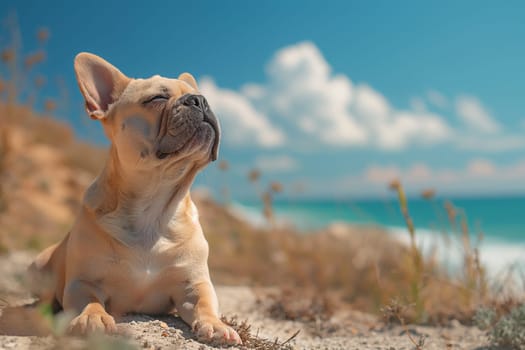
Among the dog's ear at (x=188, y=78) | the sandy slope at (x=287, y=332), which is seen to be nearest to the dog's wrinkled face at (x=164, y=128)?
the dog's ear at (x=188, y=78)

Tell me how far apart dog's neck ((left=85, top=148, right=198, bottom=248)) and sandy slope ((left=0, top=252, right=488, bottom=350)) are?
515 millimetres

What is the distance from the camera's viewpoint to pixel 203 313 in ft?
9.66

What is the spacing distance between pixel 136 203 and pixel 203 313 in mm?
756

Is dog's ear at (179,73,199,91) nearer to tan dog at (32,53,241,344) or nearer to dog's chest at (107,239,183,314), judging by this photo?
tan dog at (32,53,241,344)

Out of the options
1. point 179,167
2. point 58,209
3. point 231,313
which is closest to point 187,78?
point 179,167

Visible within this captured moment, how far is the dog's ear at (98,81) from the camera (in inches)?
130

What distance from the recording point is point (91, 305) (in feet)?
9.14

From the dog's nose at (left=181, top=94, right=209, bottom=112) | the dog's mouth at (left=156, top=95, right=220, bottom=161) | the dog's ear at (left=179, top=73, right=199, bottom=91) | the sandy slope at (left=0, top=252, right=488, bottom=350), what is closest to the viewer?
the sandy slope at (left=0, top=252, right=488, bottom=350)

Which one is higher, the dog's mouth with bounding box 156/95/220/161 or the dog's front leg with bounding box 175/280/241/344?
the dog's mouth with bounding box 156/95/220/161

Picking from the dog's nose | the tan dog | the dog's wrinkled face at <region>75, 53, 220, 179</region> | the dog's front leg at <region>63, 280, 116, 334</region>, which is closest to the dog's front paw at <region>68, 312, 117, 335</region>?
the dog's front leg at <region>63, 280, 116, 334</region>

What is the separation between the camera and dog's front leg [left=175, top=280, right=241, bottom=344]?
277 centimetres

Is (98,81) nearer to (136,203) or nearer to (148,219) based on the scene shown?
(136,203)

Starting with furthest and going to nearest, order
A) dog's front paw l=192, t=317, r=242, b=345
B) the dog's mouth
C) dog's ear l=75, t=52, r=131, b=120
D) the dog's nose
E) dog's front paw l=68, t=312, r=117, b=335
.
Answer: dog's ear l=75, t=52, r=131, b=120
the dog's nose
the dog's mouth
dog's front paw l=192, t=317, r=242, b=345
dog's front paw l=68, t=312, r=117, b=335

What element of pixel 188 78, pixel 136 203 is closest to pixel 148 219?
pixel 136 203
